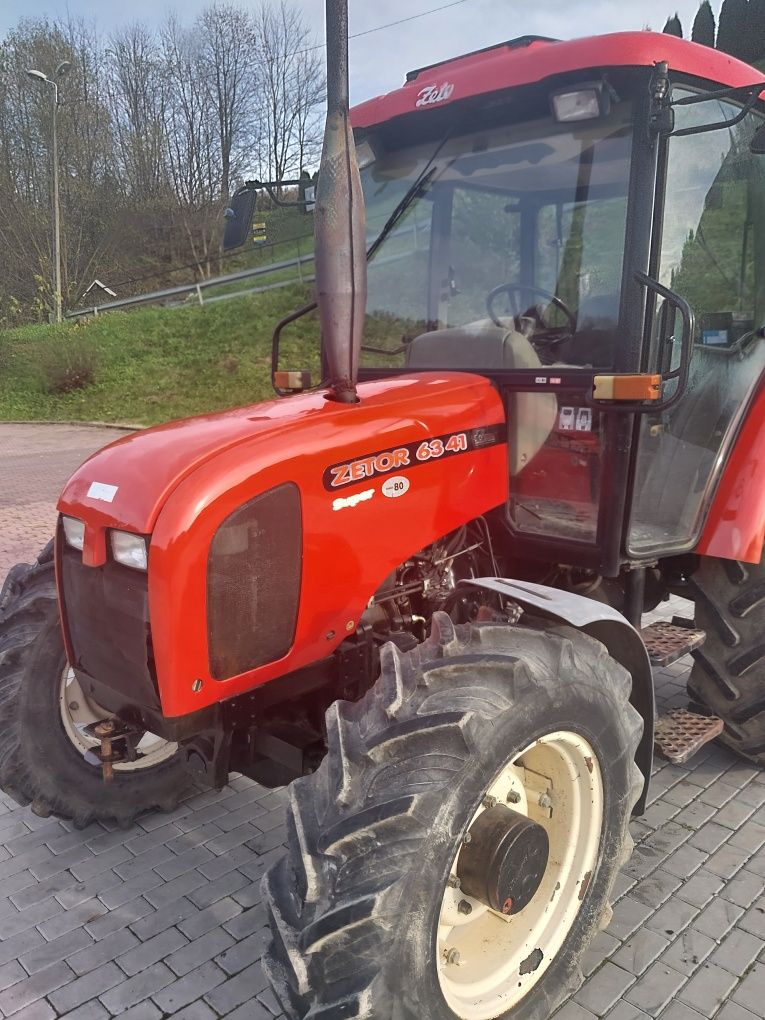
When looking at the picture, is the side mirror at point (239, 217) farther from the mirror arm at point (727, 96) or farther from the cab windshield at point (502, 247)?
the mirror arm at point (727, 96)

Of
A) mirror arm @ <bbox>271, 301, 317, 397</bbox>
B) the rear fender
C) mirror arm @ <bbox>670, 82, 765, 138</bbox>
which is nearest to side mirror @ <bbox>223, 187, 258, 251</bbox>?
mirror arm @ <bbox>271, 301, 317, 397</bbox>

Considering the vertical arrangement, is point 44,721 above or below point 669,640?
below

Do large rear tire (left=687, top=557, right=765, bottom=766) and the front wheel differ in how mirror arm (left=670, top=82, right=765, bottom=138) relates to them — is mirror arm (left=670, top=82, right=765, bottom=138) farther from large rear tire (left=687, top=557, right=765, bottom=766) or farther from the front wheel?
large rear tire (left=687, top=557, right=765, bottom=766)

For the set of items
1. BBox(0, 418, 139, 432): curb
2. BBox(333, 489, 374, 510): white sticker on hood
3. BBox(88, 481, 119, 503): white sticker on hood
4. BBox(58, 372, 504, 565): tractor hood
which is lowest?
BBox(0, 418, 139, 432): curb

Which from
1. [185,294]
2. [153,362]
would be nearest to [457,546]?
[153,362]

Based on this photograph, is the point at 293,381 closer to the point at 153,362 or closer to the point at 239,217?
the point at 239,217

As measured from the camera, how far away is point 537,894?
84.0 inches

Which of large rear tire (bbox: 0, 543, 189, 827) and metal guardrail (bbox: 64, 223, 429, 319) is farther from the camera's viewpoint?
metal guardrail (bbox: 64, 223, 429, 319)

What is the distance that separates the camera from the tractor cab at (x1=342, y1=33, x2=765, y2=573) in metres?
2.38

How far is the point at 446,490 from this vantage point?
96.7 inches

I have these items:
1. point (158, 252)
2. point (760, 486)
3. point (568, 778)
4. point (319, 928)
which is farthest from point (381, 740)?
point (158, 252)


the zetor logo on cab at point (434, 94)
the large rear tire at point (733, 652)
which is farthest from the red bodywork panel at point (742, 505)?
the zetor logo on cab at point (434, 94)

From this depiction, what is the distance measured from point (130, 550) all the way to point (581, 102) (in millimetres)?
1746

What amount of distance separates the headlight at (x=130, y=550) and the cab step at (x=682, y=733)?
1.85m
